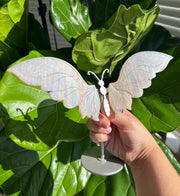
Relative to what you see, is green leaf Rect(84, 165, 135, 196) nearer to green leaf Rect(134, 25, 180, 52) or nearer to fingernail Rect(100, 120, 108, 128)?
fingernail Rect(100, 120, 108, 128)


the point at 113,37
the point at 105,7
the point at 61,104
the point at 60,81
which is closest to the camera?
the point at 60,81

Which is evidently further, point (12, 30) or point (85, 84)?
point (12, 30)

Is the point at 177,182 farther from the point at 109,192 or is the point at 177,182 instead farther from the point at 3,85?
the point at 3,85

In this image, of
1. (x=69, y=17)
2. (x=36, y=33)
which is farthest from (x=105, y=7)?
(x=36, y=33)

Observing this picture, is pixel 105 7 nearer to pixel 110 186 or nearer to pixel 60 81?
pixel 60 81

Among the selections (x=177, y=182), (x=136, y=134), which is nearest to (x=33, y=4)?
(x=136, y=134)

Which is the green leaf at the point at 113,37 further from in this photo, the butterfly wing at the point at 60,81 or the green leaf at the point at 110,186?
the green leaf at the point at 110,186

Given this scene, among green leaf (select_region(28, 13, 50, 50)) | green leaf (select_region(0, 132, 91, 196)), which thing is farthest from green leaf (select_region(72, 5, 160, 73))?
green leaf (select_region(0, 132, 91, 196))
